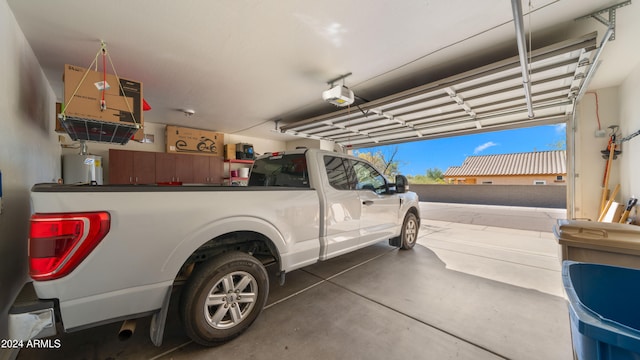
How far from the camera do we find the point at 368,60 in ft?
10.8

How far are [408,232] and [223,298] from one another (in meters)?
3.31

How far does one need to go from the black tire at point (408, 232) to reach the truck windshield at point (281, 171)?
2.25 m

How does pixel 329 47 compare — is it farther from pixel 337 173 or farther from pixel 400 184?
pixel 400 184

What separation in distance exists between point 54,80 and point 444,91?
256 inches

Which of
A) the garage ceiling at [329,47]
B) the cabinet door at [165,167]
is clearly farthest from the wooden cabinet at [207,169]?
the garage ceiling at [329,47]

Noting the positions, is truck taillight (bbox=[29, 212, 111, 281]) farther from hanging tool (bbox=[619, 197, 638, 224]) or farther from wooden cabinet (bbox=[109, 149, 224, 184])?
hanging tool (bbox=[619, 197, 638, 224])

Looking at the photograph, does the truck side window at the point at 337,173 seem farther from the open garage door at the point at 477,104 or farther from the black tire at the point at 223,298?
the open garage door at the point at 477,104

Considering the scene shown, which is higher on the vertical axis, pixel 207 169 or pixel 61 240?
pixel 207 169

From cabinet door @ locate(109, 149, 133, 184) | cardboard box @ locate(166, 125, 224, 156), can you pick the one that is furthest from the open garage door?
cabinet door @ locate(109, 149, 133, 184)

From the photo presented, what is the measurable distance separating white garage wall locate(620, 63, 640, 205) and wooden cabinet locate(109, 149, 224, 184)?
9.22 m

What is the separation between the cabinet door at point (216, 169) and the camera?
7426 millimetres

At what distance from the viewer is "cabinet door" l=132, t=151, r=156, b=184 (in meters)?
6.07

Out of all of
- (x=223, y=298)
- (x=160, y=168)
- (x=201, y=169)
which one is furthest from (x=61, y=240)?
(x=201, y=169)

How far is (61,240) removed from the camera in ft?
3.76
